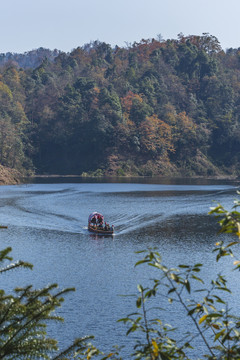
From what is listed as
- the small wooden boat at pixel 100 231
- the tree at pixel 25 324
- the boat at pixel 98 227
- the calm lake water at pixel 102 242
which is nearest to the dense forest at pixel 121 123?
the calm lake water at pixel 102 242

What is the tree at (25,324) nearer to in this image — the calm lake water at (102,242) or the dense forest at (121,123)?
the calm lake water at (102,242)

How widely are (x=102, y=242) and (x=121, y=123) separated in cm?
9396

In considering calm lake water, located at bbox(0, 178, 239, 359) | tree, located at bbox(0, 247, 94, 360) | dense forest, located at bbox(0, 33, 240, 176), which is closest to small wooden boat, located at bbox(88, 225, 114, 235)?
calm lake water, located at bbox(0, 178, 239, 359)

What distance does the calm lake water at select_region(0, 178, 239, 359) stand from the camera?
33094mm

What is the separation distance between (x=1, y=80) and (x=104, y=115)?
44405mm

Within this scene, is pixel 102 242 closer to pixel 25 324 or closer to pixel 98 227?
pixel 98 227

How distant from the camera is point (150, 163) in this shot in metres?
151

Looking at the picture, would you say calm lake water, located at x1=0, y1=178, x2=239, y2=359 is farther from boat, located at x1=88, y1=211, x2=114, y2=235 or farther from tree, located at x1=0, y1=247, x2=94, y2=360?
tree, located at x1=0, y1=247, x2=94, y2=360

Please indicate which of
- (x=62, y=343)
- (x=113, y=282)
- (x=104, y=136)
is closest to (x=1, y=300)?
(x=62, y=343)

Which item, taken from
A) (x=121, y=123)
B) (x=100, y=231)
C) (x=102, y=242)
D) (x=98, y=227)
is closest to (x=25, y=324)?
(x=102, y=242)

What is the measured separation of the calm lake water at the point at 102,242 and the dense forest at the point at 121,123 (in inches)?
1540

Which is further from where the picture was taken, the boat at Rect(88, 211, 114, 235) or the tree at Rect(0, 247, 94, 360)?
the boat at Rect(88, 211, 114, 235)

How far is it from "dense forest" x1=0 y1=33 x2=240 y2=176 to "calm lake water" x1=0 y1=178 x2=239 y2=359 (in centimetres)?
3912

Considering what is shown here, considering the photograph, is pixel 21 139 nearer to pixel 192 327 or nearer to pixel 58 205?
pixel 58 205
